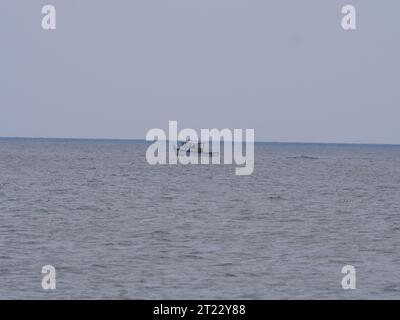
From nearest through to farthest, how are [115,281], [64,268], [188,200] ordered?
[115,281] → [64,268] → [188,200]

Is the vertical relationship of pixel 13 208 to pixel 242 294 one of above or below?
above

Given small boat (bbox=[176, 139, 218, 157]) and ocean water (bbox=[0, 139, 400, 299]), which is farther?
small boat (bbox=[176, 139, 218, 157])

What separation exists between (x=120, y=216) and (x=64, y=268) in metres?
17.9

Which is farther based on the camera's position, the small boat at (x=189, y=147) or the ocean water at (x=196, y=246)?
the small boat at (x=189, y=147)

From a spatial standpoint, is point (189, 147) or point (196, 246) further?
point (189, 147)

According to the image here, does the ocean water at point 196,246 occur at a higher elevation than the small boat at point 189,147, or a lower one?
lower

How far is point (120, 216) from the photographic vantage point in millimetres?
44281

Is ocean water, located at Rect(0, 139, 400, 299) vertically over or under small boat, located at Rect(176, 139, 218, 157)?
under

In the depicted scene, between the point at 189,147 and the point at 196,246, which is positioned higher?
the point at 189,147
